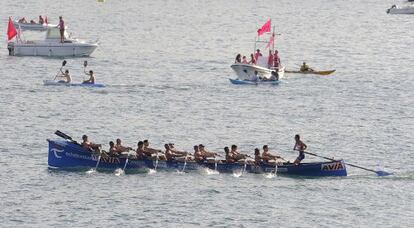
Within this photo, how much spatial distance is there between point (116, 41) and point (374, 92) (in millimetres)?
40094

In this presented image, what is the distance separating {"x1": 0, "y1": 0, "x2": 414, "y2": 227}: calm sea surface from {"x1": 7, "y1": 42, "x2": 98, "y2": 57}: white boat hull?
0.90 metres

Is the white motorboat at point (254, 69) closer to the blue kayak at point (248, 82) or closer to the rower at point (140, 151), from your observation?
the blue kayak at point (248, 82)

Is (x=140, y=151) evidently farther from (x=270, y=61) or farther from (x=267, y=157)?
(x=270, y=61)

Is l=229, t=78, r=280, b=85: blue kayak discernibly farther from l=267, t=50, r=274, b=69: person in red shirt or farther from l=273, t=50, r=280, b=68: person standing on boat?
l=273, t=50, r=280, b=68: person standing on boat

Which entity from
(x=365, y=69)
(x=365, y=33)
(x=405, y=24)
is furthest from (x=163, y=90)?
(x=405, y=24)

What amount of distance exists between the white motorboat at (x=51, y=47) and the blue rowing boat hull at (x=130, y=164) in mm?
44124

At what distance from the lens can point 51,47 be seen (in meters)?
116

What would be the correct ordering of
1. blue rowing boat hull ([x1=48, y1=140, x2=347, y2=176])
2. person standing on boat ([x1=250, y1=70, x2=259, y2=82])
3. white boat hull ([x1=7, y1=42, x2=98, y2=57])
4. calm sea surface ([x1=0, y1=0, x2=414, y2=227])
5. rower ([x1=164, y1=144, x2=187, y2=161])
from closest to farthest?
calm sea surface ([x1=0, y1=0, x2=414, y2=227]) → blue rowing boat hull ([x1=48, y1=140, x2=347, y2=176]) → rower ([x1=164, y1=144, x2=187, y2=161]) → person standing on boat ([x1=250, y1=70, x2=259, y2=82]) → white boat hull ([x1=7, y1=42, x2=98, y2=57])

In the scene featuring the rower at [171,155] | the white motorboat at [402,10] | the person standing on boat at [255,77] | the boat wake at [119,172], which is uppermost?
the white motorboat at [402,10]

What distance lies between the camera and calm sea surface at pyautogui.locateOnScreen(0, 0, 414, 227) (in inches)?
2598

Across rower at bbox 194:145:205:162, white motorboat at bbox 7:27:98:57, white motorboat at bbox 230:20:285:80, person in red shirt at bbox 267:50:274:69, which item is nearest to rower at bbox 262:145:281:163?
rower at bbox 194:145:205:162

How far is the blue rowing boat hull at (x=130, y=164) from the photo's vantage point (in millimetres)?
71688

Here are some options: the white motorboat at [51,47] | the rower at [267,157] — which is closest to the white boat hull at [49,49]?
the white motorboat at [51,47]

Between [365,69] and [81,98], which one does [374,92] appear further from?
[81,98]
